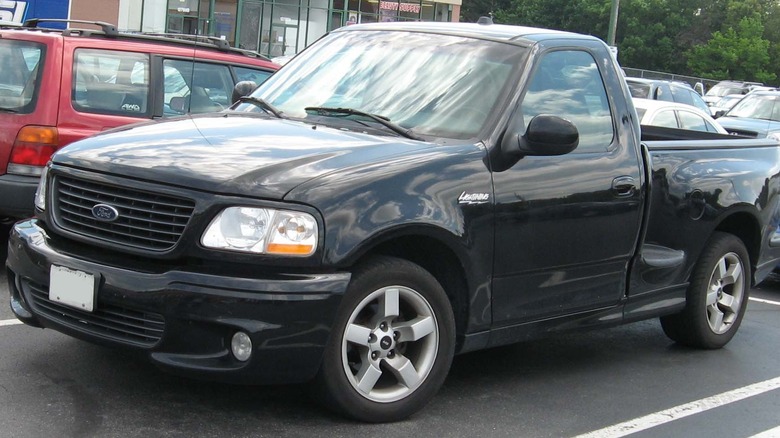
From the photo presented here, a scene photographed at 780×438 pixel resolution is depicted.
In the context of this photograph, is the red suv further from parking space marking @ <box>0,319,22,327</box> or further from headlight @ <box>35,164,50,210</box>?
headlight @ <box>35,164,50,210</box>

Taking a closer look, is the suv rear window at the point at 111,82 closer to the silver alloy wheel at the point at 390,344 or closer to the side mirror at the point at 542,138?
the side mirror at the point at 542,138

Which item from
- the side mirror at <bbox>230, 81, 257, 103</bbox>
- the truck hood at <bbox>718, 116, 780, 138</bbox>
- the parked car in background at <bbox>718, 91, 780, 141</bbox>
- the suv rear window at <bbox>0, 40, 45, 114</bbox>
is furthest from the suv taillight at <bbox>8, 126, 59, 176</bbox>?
the parked car in background at <bbox>718, 91, 780, 141</bbox>

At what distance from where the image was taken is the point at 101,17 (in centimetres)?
3841

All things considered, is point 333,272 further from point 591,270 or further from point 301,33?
point 301,33

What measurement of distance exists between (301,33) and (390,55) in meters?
40.4

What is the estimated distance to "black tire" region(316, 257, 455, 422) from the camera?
4449 mm

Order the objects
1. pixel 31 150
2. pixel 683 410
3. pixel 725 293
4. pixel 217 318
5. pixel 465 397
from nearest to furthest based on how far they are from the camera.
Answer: pixel 217 318 < pixel 465 397 < pixel 683 410 < pixel 725 293 < pixel 31 150

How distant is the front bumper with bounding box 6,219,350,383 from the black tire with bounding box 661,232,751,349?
303 cm

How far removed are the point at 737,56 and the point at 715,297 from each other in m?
65.7

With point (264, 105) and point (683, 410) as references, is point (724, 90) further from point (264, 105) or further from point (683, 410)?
point (264, 105)

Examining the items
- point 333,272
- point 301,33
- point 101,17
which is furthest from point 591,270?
point 301,33

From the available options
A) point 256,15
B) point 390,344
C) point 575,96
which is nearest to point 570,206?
point 575,96

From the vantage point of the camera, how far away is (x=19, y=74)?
746cm

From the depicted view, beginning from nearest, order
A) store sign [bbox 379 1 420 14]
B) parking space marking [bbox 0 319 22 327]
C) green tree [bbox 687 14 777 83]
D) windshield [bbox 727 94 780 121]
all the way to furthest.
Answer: parking space marking [bbox 0 319 22 327], windshield [bbox 727 94 780 121], store sign [bbox 379 1 420 14], green tree [bbox 687 14 777 83]
